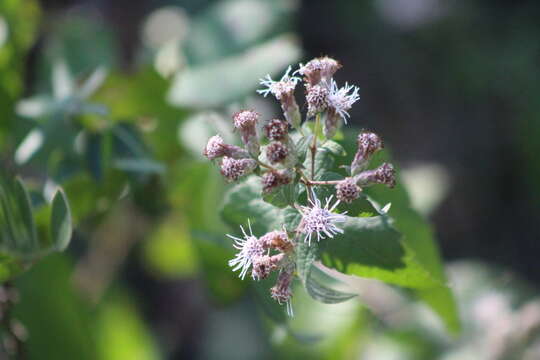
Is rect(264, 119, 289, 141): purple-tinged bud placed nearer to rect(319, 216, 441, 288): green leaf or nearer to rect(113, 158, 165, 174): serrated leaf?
rect(319, 216, 441, 288): green leaf

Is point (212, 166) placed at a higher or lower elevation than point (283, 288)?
higher

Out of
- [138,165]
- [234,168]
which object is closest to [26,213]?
[138,165]

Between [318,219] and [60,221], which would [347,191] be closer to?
[318,219]

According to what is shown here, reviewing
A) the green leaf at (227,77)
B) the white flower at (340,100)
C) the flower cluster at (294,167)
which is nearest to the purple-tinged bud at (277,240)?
the flower cluster at (294,167)

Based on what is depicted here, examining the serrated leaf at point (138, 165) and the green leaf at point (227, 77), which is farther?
the green leaf at point (227, 77)

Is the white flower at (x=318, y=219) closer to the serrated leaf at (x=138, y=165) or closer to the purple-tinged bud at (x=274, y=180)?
the purple-tinged bud at (x=274, y=180)

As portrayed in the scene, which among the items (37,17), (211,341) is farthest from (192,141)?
(211,341)

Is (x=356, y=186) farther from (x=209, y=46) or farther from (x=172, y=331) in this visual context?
(x=172, y=331)
